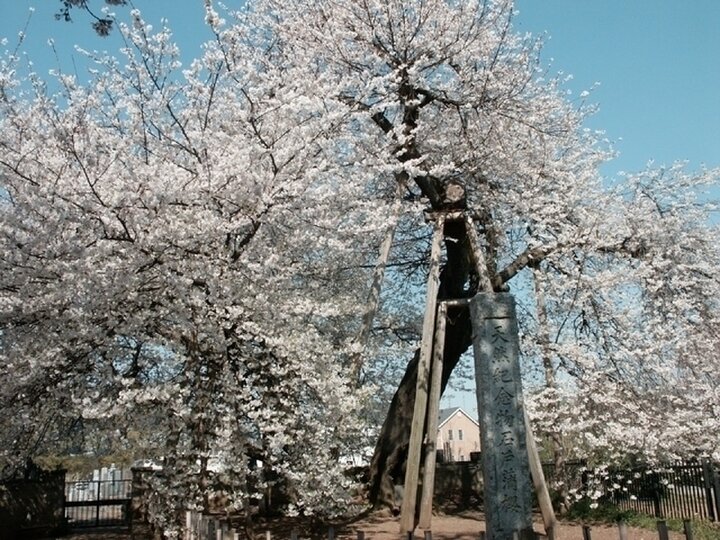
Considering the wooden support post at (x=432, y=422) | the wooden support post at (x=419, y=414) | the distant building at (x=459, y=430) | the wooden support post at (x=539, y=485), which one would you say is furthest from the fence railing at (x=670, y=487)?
the distant building at (x=459, y=430)

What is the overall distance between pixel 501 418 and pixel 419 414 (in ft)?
5.63

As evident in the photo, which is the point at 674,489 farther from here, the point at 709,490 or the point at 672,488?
the point at 709,490

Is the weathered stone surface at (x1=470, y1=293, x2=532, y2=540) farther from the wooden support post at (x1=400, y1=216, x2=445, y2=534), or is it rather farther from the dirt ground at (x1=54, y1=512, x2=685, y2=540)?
the dirt ground at (x1=54, y1=512, x2=685, y2=540)

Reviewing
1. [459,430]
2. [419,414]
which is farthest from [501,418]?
[459,430]

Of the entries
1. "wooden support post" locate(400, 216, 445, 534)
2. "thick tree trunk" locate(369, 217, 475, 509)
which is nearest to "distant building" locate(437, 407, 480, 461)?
"thick tree trunk" locate(369, 217, 475, 509)

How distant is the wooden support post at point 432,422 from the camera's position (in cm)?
925

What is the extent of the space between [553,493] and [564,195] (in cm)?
653

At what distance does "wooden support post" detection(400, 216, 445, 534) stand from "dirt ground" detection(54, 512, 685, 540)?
0.35 m

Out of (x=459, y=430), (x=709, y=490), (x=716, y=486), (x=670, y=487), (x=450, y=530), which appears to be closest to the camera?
(x=450, y=530)

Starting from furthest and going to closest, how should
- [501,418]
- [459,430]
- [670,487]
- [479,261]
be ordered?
[459,430] < [670,487] < [479,261] < [501,418]

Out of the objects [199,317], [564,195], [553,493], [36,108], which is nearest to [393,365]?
[553,493]

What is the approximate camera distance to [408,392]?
12.9 m

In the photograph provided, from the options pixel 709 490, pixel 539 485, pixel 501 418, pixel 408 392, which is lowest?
pixel 709 490

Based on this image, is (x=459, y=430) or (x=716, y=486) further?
(x=459, y=430)
